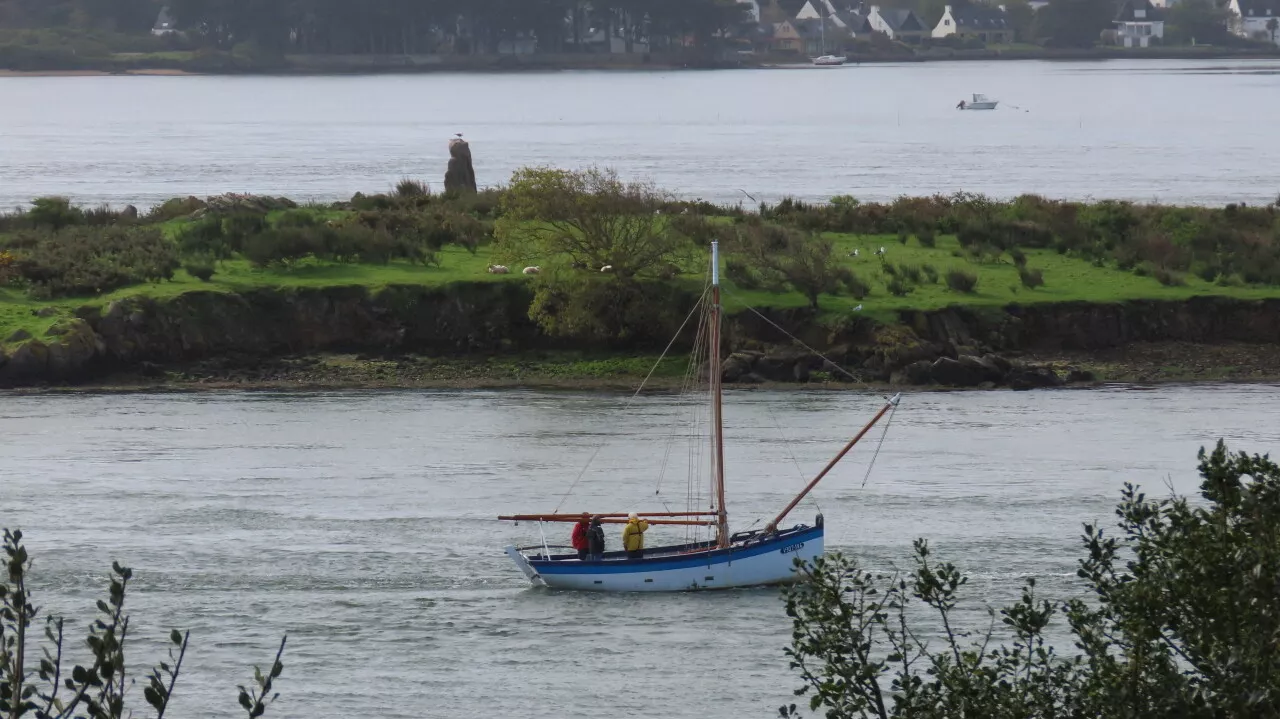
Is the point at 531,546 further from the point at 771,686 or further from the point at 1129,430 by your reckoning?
the point at 1129,430

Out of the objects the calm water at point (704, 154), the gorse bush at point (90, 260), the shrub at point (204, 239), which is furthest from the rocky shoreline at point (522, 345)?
the calm water at point (704, 154)

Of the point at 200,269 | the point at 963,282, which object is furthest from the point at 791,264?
the point at 200,269

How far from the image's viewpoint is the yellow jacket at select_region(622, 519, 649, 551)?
115 feet

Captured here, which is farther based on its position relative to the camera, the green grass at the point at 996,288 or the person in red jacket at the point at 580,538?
the green grass at the point at 996,288

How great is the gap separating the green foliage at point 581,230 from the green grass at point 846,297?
1.21m

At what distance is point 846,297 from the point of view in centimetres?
5759

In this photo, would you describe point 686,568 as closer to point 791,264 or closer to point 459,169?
point 791,264

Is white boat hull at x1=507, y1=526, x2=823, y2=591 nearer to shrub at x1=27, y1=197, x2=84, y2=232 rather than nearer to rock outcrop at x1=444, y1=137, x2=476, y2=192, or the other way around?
shrub at x1=27, y1=197, x2=84, y2=232

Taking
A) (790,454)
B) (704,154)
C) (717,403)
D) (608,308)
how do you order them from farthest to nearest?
(704,154) → (608,308) → (790,454) → (717,403)

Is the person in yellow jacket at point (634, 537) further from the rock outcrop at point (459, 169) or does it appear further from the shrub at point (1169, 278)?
the rock outcrop at point (459, 169)

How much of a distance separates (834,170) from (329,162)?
1534 inches

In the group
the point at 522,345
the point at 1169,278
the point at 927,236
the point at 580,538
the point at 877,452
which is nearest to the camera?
the point at 580,538

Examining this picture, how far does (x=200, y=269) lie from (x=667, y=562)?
29497 millimetres

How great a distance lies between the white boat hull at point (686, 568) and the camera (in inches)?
1371
